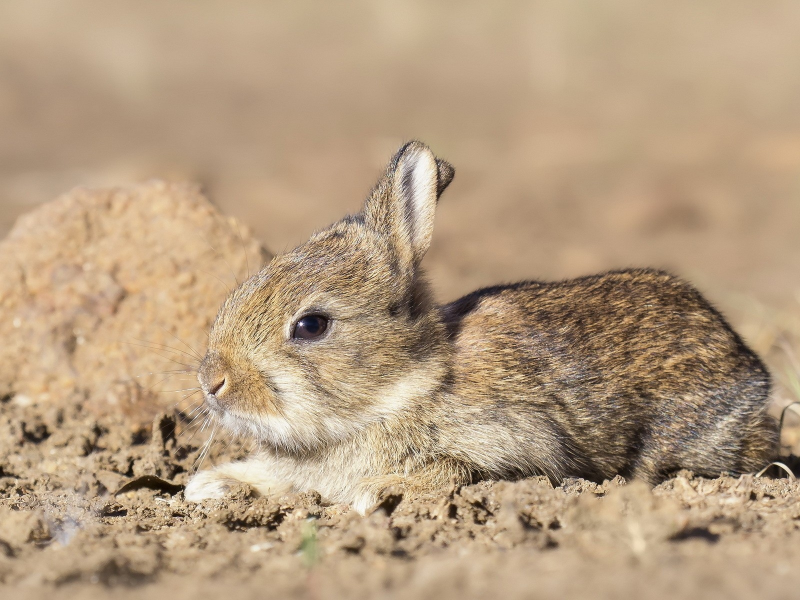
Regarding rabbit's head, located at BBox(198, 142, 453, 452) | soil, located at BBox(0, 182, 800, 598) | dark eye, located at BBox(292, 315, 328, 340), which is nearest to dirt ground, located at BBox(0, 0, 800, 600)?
soil, located at BBox(0, 182, 800, 598)

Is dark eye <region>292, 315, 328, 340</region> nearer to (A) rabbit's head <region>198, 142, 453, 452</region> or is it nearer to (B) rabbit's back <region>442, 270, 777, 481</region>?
(A) rabbit's head <region>198, 142, 453, 452</region>

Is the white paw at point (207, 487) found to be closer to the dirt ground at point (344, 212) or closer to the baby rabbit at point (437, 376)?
the baby rabbit at point (437, 376)

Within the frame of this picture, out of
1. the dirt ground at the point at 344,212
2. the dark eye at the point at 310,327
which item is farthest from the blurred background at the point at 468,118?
the dark eye at the point at 310,327

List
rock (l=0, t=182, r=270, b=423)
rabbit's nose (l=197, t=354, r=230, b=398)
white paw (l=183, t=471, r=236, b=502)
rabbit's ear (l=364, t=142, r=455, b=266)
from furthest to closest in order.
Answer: rock (l=0, t=182, r=270, b=423) → rabbit's ear (l=364, t=142, r=455, b=266) → white paw (l=183, t=471, r=236, b=502) → rabbit's nose (l=197, t=354, r=230, b=398)

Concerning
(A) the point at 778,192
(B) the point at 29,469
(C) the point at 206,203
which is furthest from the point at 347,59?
(B) the point at 29,469

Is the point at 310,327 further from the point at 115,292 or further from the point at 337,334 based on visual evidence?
the point at 115,292
